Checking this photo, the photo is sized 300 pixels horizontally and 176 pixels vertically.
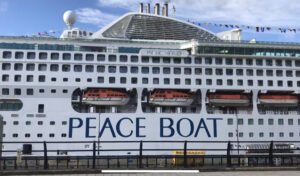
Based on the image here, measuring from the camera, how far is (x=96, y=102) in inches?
1062

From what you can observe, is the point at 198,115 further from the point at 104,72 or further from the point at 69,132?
the point at 69,132

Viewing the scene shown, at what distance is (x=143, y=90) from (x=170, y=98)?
2.56 m

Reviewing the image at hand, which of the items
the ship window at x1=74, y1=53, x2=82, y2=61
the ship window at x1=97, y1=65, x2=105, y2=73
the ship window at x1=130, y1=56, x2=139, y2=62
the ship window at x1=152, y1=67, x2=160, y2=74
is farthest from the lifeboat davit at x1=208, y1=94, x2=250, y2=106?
the ship window at x1=74, y1=53, x2=82, y2=61

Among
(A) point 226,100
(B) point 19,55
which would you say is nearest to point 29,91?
(B) point 19,55

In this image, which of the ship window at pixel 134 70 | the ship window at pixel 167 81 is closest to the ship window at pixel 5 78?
the ship window at pixel 134 70

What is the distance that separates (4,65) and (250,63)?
22.9 metres

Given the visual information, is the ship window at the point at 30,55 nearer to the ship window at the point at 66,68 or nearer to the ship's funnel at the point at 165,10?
the ship window at the point at 66,68

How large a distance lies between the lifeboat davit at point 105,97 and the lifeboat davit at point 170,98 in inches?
102

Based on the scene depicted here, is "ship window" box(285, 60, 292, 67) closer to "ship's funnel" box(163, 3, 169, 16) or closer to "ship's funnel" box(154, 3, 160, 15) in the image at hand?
"ship's funnel" box(163, 3, 169, 16)

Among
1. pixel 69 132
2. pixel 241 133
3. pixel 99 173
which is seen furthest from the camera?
pixel 241 133

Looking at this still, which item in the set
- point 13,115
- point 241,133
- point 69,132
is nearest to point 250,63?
point 241,133

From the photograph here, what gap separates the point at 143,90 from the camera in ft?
92.3

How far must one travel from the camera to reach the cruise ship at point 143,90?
86.5 feet

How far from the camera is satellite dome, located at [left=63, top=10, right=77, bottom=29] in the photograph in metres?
32.2
